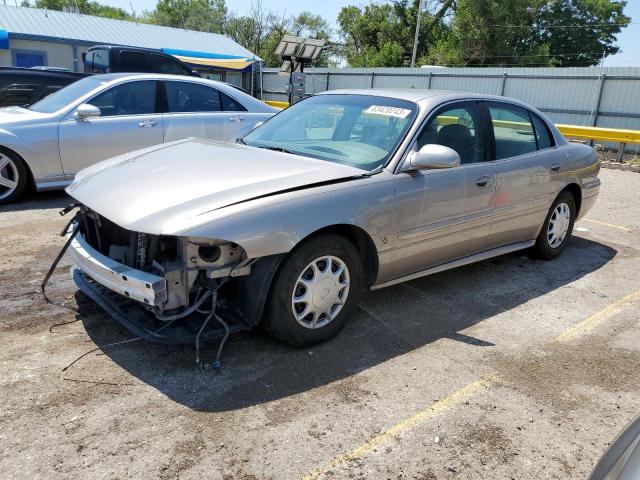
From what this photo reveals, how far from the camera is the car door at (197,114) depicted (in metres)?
7.20

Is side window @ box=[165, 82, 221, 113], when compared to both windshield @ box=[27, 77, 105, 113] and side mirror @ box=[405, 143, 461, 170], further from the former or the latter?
side mirror @ box=[405, 143, 461, 170]

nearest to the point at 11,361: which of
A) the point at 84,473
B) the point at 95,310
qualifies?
the point at 95,310

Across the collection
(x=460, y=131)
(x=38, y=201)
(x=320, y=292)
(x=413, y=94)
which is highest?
(x=413, y=94)

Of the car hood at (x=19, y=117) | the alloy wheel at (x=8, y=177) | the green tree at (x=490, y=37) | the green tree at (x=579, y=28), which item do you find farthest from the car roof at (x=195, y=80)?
the green tree at (x=579, y=28)

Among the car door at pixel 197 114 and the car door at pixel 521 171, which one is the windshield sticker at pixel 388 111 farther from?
the car door at pixel 197 114

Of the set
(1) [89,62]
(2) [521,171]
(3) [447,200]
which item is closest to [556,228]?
(2) [521,171]

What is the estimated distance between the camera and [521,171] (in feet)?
15.7

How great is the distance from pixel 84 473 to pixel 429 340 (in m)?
2.28

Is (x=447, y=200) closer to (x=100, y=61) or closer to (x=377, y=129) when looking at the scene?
(x=377, y=129)

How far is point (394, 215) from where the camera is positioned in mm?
3742

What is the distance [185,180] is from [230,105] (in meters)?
4.69

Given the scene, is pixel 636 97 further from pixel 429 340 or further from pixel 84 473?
pixel 84 473

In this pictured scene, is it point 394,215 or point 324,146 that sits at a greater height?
point 324,146

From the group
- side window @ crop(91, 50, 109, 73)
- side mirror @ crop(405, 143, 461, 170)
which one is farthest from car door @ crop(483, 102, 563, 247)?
side window @ crop(91, 50, 109, 73)
